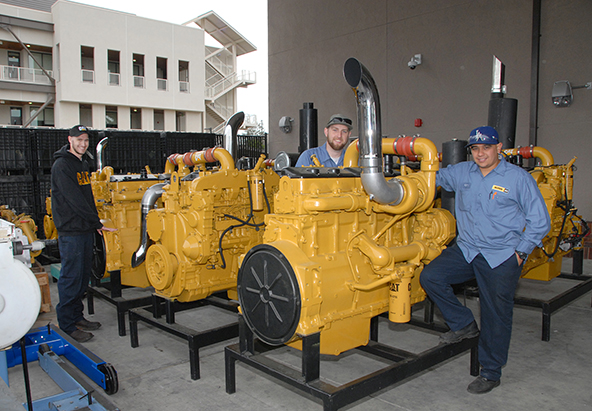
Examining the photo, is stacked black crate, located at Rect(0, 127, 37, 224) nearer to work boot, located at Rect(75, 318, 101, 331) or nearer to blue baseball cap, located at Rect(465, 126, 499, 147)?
work boot, located at Rect(75, 318, 101, 331)

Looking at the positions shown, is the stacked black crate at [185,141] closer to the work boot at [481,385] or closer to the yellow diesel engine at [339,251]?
the yellow diesel engine at [339,251]

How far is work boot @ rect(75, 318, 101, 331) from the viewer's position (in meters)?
4.32

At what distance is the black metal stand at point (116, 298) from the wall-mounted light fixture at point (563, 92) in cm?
609

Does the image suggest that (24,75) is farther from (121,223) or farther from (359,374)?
(359,374)

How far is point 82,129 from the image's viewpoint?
160 inches

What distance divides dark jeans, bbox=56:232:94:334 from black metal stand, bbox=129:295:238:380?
606mm

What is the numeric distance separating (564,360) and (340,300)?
80.1 inches

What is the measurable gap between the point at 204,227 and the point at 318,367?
1634mm

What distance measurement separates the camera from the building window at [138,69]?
1891cm

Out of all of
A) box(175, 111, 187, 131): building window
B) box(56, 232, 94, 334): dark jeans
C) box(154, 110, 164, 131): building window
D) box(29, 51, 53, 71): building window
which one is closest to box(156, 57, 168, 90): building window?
box(154, 110, 164, 131): building window

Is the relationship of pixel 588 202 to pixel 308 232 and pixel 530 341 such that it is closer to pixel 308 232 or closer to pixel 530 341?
pixel 530 341

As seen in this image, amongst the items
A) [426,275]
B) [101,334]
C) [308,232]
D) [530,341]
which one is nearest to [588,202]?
[530,341]

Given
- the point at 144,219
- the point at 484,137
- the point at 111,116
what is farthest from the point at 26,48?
the point at 484,137

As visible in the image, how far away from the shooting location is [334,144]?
4.07 metres
